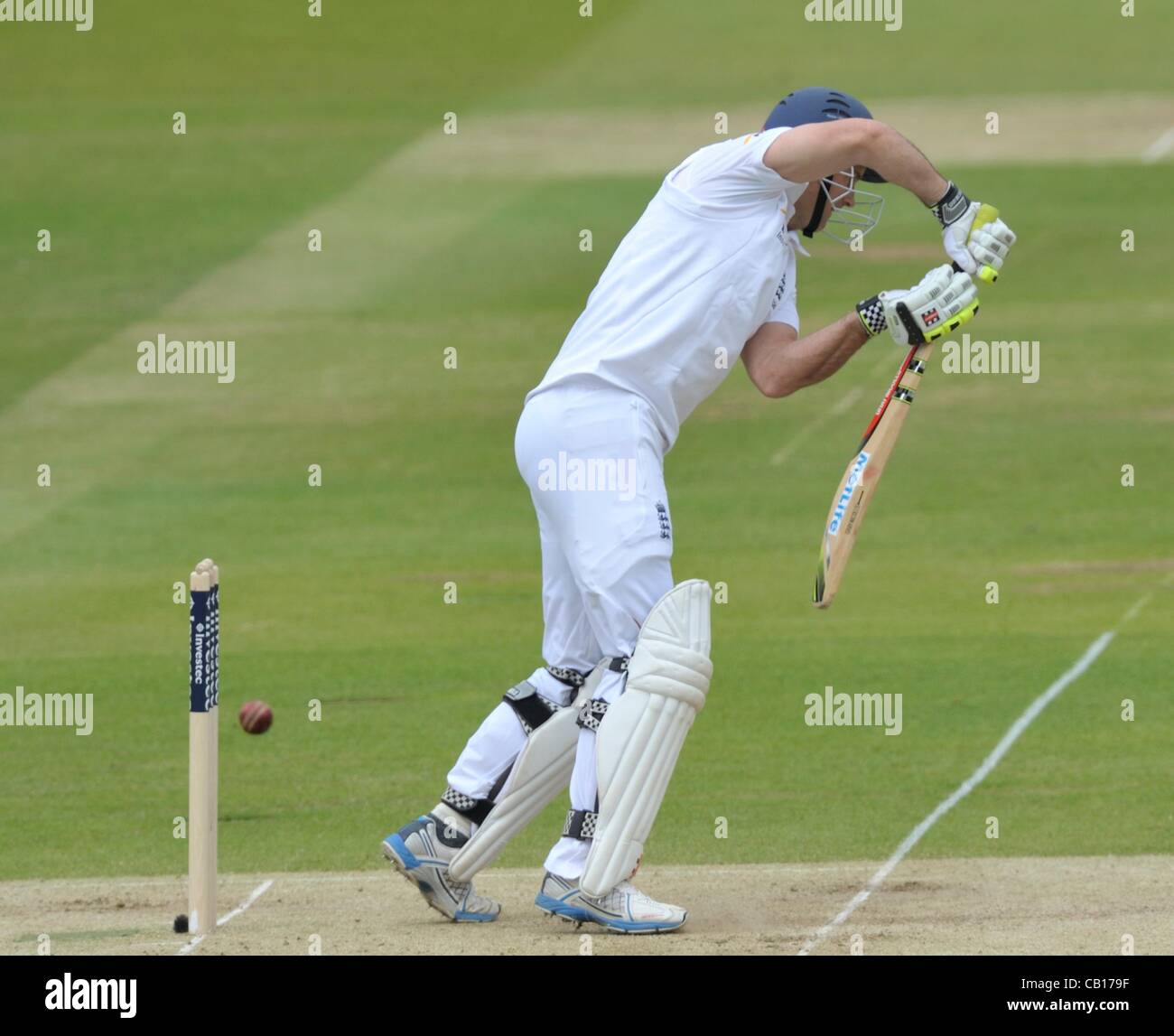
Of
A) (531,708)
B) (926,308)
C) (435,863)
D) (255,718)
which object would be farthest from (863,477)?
(255,718)

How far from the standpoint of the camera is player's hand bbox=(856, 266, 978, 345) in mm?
6980

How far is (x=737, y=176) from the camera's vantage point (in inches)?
278

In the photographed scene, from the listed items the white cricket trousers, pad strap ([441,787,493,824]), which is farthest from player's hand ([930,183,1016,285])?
pad strap ([441,787,493,824])

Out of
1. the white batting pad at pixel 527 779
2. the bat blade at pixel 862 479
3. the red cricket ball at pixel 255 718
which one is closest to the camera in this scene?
the bat blade at pixel 862 479

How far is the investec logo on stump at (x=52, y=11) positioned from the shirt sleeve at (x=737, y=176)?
35.9 m

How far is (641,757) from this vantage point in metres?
6.82

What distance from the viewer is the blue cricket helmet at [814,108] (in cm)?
733

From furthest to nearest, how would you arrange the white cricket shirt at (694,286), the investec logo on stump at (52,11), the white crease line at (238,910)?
the investec logo on stump at (52,11) → the white cricket shirt at (694,286) → the white crease line at (238,910)

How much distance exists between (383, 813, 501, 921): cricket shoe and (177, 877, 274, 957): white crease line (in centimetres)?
59

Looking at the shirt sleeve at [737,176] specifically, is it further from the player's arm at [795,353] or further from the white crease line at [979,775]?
the white crease line at [979,775]

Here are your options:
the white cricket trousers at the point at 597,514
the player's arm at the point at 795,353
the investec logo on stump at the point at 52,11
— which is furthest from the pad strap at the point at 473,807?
the investec logo on stump at the point at 52,11

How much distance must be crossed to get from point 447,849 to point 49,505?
475 inches

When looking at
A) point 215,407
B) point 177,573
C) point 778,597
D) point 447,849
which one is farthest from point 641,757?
point 215,407

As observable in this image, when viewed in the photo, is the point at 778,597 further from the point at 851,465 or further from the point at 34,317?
the point at 34,317
